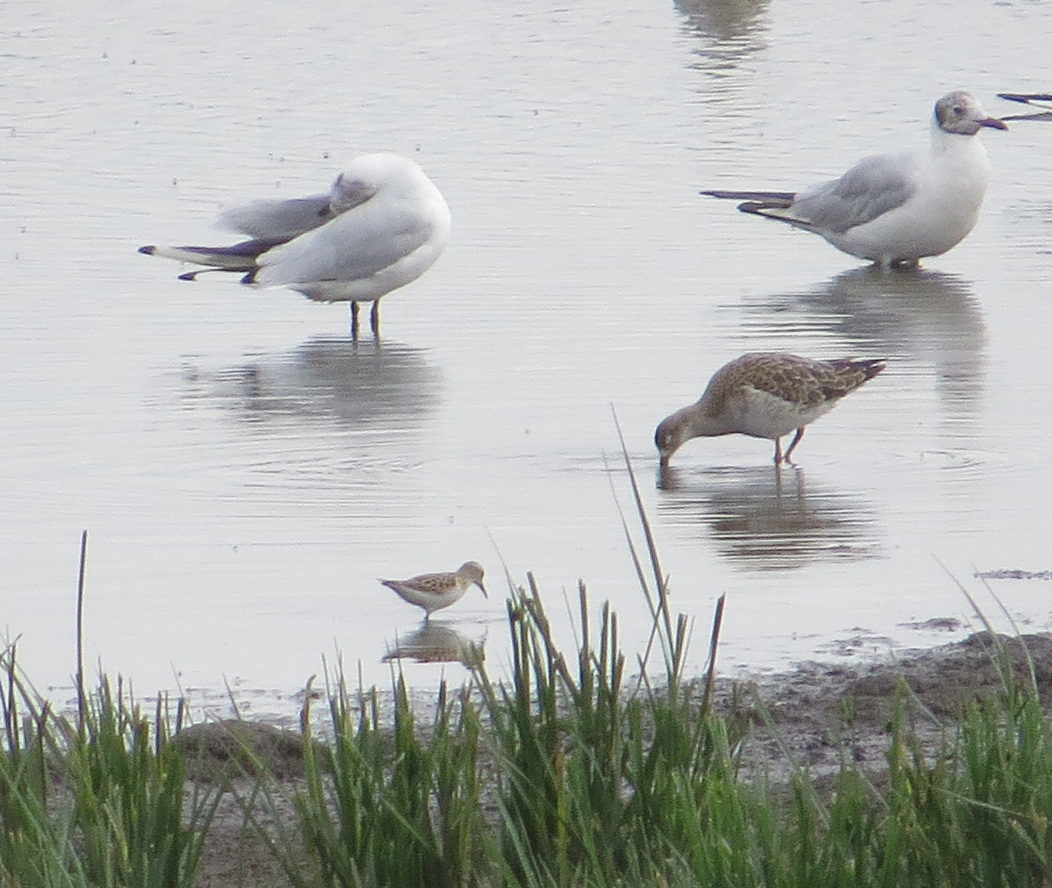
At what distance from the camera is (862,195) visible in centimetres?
1393

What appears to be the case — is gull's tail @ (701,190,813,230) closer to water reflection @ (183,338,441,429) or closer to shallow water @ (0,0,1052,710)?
shallow water @ (0,0,1052,710)

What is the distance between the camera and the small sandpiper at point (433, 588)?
20.1ft

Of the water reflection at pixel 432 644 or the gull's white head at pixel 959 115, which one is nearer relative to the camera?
the water reflection at pixel 432 644

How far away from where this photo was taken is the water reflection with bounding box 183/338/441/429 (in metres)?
9.41

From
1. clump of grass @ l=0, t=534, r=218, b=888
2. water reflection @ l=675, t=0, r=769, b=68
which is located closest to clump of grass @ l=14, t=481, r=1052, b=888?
clump of grass @ l=0, t=534, r=218, b=888

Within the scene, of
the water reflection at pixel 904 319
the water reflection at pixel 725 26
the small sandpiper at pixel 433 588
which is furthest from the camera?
the water reflection at pixel 725 26

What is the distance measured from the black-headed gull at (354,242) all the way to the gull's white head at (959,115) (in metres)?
3.53

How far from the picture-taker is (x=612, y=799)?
143 inches

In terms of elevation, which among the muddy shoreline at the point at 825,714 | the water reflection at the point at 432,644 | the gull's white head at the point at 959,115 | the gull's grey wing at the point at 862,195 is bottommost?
the gull's grey wing at the point at 862,195

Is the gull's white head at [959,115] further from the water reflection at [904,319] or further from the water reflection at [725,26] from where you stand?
the water reflection at [725,26]

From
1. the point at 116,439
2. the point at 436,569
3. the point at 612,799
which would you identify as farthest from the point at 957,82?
the point at 612,799

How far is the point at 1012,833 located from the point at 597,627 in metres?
2.77

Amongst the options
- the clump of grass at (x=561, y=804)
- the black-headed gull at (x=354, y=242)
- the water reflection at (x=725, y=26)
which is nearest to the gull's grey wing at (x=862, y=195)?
the black-headed gull at (x=354, y=242)

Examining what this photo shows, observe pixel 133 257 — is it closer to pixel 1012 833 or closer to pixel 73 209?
pixel 73 209
